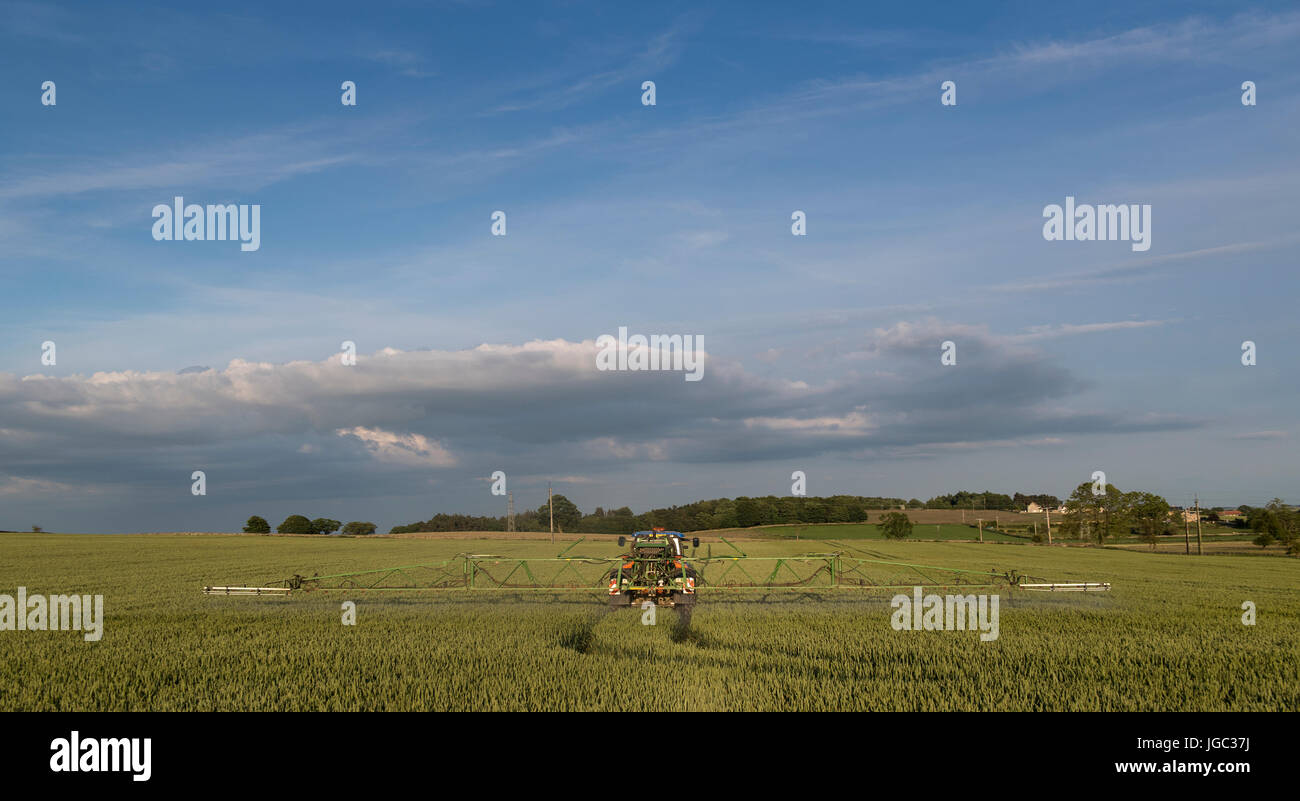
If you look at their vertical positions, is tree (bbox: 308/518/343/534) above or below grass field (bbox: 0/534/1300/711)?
below

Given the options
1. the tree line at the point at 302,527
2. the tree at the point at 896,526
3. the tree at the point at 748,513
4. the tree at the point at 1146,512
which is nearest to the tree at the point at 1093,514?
the tree at the point at 1146,512

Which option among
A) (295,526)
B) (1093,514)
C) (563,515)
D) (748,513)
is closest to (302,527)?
(295,526)

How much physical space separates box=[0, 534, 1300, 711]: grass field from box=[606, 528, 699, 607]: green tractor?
0.60 metres

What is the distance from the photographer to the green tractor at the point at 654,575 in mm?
21578

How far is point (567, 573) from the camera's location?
41312mm

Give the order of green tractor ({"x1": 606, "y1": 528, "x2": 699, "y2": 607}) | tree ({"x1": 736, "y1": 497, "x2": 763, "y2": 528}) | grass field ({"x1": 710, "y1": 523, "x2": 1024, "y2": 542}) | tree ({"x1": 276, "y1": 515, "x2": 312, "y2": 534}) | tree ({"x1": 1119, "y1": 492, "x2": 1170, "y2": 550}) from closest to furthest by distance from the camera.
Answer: green tractor ({"x1": 606, "y1": 528, "x2": 699, "y2": 607})
tree ({"x1": 1119, "y1": 492, "x2": 1170, "y2": 550})
grass field ({"x1": 710, "y1": 523, "x2": 1024, "y2": 542})
tree ({"x1": 736, "y1": 497, "x2": 763, "y2": 528})
tree ({"x1": 276, "y1": 515, "x2": 312, "y2": 534})

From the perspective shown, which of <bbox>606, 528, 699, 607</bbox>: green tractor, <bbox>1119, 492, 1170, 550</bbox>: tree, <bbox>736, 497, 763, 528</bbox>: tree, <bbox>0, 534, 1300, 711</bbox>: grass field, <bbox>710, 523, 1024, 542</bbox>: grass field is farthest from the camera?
<bbox>736, 497, 763, 528</bbox>: tree

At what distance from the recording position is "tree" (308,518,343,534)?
495 feet

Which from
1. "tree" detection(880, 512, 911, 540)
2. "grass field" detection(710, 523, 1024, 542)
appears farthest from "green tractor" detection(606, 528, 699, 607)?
"grass field" detection(710, 523, 1024, 542)

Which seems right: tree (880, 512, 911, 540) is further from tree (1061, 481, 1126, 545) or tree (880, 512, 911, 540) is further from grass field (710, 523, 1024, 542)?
tree (1061, 481, 1126, 545)

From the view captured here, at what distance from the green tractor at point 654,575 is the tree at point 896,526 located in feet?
291
